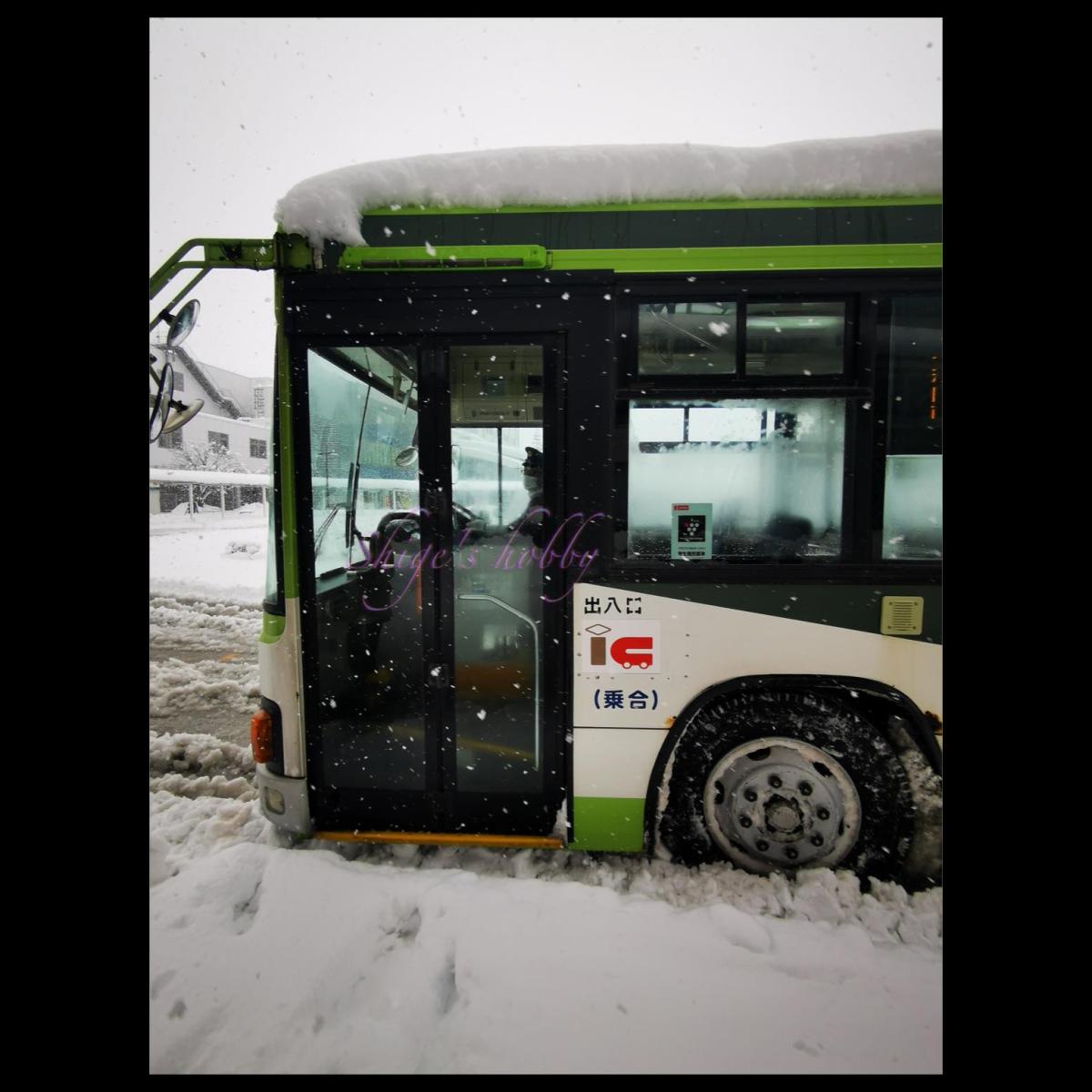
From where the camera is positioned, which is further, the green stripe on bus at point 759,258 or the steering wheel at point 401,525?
the steering wheel at point 401,525

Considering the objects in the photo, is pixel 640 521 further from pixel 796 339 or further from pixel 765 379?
pixel 796 339

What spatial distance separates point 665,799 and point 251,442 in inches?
1118

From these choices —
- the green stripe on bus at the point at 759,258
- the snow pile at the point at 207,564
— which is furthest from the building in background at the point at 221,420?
the green stripe on bus at the point at 759,258

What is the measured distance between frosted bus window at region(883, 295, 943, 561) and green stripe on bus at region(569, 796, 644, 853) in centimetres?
167

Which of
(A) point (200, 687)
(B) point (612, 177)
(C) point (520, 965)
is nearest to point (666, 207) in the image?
(B) point (612, 177)

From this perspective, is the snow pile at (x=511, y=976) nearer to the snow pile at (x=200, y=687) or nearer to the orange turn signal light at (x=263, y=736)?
the orange turn signal light at (x=263, y=736)

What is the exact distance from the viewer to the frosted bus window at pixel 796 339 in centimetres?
224

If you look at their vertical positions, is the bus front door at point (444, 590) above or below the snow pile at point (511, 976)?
above

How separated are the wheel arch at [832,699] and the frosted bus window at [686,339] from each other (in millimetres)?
1439

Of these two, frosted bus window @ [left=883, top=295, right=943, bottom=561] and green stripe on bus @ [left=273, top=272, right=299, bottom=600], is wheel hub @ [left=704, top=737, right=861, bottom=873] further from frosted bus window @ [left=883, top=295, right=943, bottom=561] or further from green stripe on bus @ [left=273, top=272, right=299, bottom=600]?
green stripe on bus @ [left=273, top=272, right=299, bottom=600]

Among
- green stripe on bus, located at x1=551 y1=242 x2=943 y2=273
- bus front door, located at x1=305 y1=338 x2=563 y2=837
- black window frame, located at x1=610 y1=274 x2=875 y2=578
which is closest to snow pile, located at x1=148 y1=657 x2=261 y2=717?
bus front door, located at x1=305 y1=338 x2=563 y2=837

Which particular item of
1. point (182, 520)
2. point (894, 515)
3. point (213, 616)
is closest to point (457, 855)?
point (894, 515)

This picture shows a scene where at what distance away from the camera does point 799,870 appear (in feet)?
7.71

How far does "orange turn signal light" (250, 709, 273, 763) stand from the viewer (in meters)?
2.50
